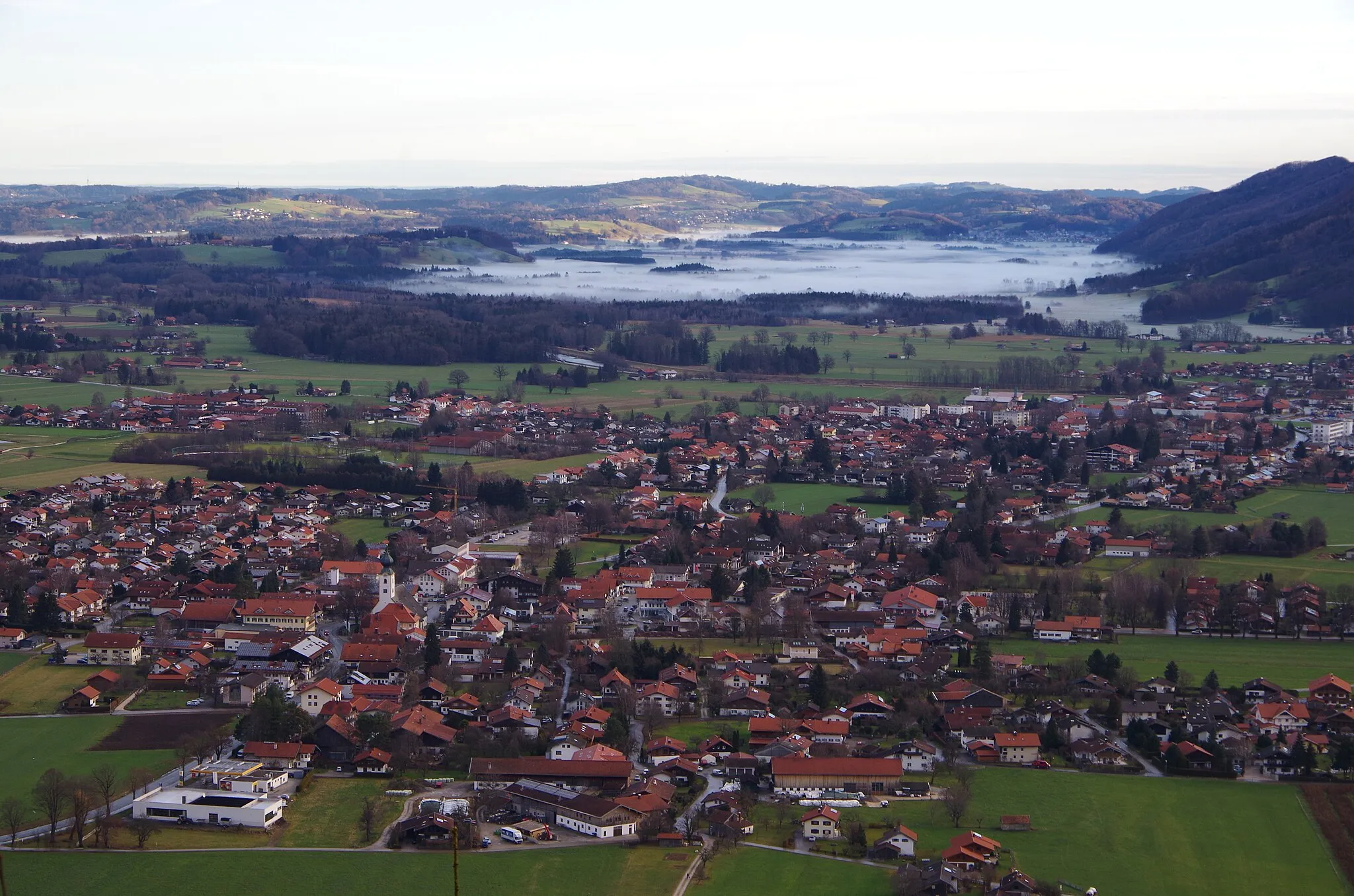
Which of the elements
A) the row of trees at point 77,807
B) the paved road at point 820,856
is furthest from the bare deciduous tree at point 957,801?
the row of trees at point 77,807

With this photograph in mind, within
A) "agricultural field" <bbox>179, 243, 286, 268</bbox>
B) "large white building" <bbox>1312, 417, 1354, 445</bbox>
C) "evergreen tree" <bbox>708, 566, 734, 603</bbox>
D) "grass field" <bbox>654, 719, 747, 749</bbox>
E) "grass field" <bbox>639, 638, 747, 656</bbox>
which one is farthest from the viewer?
"agricultural field" <bbox>179, 243, 286, 268</bbox>

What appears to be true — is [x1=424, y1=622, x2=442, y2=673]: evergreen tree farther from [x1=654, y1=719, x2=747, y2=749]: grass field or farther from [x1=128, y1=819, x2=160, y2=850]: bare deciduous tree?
[x1=128, y1=819, x2=160, y2=850]: bare deciduous tree

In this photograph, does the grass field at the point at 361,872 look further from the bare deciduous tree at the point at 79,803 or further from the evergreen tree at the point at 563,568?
the evergreen tree at the point at 563,568

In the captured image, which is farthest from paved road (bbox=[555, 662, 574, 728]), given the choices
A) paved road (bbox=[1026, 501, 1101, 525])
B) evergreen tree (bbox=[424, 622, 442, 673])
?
paved road (bbox=[1026, 501, 1101, 525])

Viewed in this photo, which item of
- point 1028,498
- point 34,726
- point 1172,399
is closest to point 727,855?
point 34,726

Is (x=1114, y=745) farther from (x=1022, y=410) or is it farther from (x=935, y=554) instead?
(x=1022, y=410)

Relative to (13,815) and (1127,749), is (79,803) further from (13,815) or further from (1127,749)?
(1127,749)

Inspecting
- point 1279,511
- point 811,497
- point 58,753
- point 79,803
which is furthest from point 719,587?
point 1279,511
